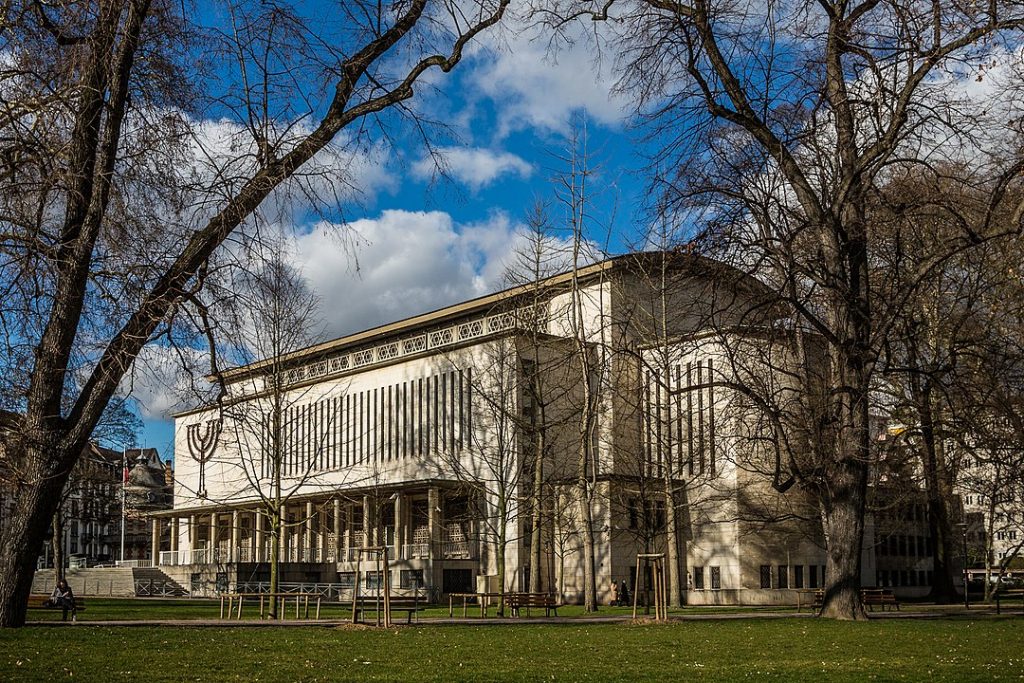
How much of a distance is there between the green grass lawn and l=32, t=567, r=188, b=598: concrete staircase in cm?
4700

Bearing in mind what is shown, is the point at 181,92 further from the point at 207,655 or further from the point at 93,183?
the point at 207,655

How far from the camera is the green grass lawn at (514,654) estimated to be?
38.2 ft

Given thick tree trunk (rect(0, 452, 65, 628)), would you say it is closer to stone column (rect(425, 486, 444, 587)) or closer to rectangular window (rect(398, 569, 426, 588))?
stone column (rect(425, 486, 444, 587))

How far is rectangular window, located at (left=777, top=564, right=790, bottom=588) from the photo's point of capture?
50469 mm

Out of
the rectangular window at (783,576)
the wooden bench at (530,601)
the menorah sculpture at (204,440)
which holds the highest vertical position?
the menorah sculpture at (204,440)

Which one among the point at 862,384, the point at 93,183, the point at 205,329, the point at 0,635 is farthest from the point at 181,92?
the point at 862,384

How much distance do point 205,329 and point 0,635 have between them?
611 cm

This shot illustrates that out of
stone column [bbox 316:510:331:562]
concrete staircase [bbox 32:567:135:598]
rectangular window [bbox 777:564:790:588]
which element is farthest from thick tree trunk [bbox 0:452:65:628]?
concrete staircase [bbox 32:567:135:598]

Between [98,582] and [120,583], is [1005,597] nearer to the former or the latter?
[120,583]

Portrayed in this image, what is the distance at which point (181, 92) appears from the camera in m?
13.6

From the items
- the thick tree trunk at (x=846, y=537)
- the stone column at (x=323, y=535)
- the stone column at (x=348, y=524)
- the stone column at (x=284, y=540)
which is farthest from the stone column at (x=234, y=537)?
the thick tree trunk at (x=846, y=537)

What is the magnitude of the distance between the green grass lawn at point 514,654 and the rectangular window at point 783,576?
1166 inches

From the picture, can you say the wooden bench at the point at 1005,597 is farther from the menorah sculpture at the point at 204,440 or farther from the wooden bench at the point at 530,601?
the menorah sculpture at the point at 204,440

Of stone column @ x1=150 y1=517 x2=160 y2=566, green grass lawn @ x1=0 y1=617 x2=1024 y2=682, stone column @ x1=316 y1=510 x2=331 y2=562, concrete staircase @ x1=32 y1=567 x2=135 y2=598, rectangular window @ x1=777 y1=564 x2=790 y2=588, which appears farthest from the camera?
stone column @ x1=150 y1=517 x2=160 y2=566
